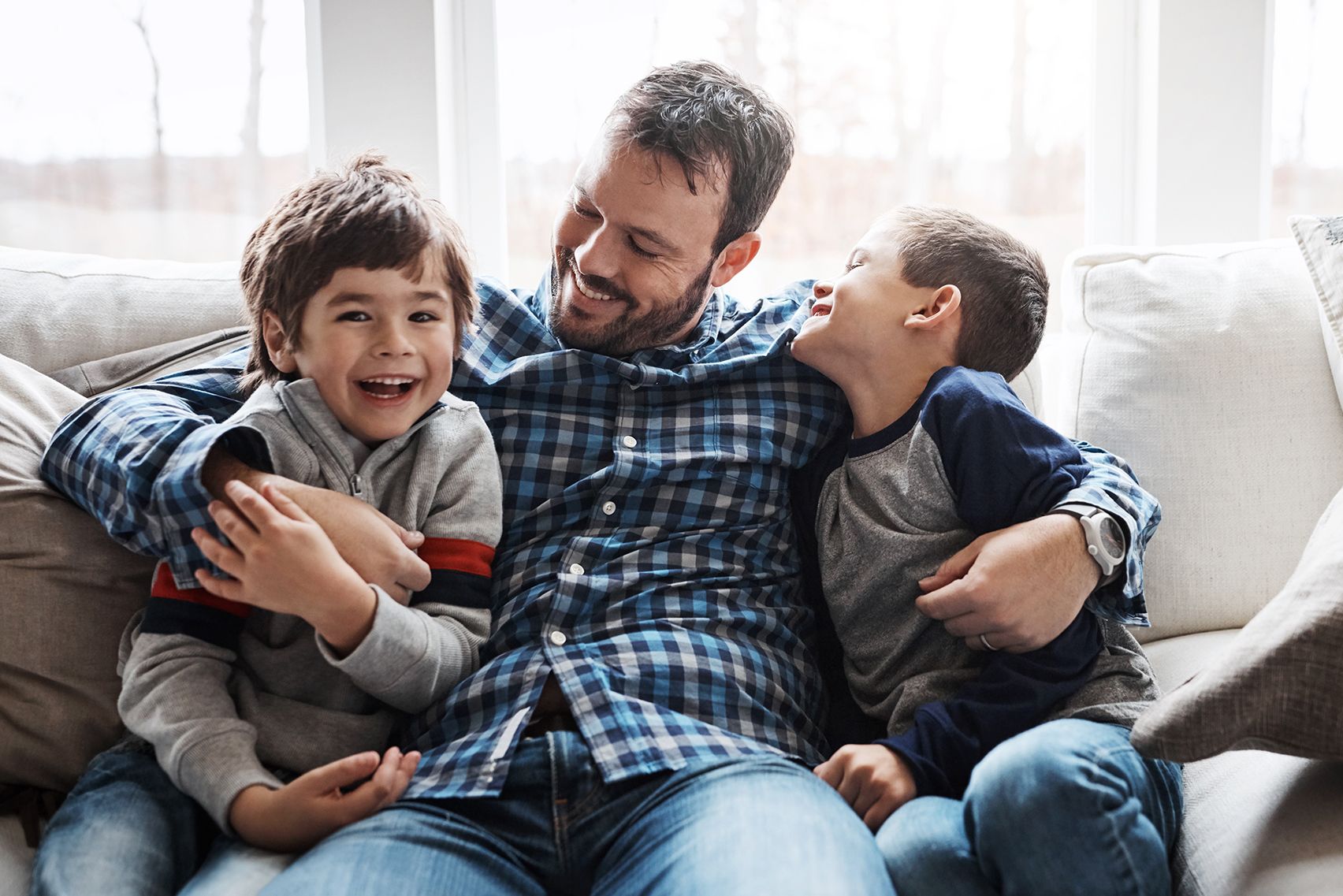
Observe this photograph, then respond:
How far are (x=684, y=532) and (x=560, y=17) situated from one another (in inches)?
48.7

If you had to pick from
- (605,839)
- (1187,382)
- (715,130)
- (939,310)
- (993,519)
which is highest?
(715,130)

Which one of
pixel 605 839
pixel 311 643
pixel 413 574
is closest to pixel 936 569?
pixel 605 839

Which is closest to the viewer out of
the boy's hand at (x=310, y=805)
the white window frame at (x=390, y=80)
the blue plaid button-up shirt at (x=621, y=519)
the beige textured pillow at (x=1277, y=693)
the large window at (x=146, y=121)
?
the beige textured pillow at (x=1277, y=693)

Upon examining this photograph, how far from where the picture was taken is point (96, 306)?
1.51 m

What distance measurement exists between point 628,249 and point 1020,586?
596 mm

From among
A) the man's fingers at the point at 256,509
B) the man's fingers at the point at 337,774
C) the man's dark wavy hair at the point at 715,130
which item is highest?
the man's dark wavy hair at the point at 715,130

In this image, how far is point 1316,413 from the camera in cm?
148

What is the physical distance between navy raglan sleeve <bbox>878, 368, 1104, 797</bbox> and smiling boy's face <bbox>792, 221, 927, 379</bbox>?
0.10 m

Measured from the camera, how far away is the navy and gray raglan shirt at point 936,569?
1191mm

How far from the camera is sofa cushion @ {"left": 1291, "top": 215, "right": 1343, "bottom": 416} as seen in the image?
4.79 ft

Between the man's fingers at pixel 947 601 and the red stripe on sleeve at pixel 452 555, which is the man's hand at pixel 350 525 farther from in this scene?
the man's fingers at pixel 947 601

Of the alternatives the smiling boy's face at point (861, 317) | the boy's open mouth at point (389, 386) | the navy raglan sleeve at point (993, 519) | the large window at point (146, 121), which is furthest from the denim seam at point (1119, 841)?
the large window at point (146, 121)

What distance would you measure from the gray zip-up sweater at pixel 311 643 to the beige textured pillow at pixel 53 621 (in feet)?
0.15

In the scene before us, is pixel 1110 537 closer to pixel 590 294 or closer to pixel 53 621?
pixel 590 294
